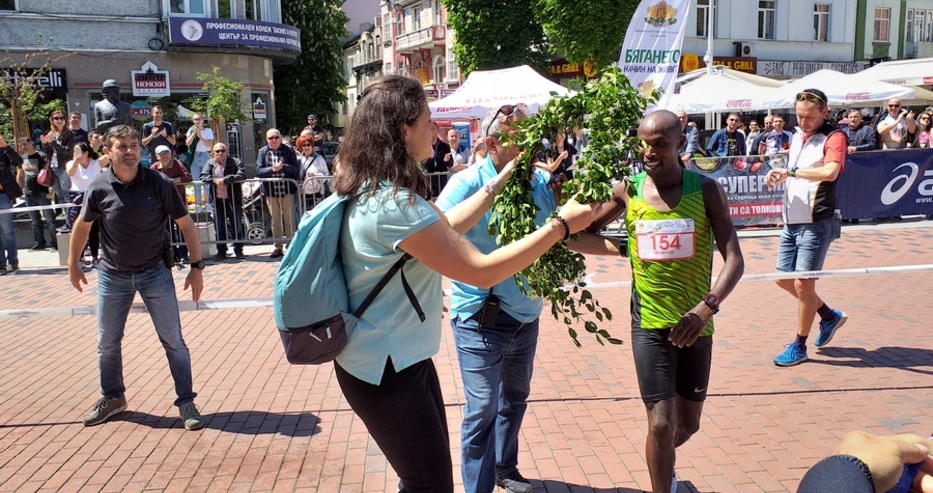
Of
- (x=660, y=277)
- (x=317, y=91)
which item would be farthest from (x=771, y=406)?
(x=317, y=91)

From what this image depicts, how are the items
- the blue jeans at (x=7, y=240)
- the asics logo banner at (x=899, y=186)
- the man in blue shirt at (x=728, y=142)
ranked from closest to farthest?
the blue jeans at (x=7, y=240) → the asics logo banner at (x=899, y=186) → the man in blue shirt at (x=728, y=142)

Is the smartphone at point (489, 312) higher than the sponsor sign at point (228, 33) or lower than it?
lower

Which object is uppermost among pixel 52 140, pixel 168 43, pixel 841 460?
pixel 168 43

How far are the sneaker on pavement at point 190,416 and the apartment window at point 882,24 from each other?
41983 mm

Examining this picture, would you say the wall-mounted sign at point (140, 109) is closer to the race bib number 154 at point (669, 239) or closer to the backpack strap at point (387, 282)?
the race bib number 154 at point (669, 239)

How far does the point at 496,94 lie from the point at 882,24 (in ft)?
104

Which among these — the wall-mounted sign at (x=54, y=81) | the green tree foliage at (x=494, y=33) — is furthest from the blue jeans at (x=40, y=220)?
the green tree foliage at (x=494, y=33)

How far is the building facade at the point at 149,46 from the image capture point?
24375 mm

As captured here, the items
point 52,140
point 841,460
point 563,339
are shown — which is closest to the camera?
point 841,460

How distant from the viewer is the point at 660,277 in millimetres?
3465

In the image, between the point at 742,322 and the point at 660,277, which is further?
the point at 742,322

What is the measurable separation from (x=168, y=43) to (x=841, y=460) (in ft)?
91.6

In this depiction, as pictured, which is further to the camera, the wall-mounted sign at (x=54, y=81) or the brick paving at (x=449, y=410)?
the wall-mounted sign at (x=54, y=81)

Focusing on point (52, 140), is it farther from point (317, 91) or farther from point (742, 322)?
point (317, 91)
